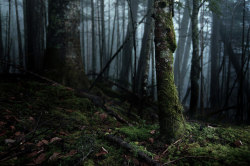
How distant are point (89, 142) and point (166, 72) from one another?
3.55 ft

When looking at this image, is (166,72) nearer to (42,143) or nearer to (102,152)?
(102,152)

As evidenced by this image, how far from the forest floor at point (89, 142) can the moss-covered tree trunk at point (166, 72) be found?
0.49 ft

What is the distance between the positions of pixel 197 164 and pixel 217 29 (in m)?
7.31

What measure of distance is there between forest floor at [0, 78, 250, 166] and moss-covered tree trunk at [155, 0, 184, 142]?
150 millimetres

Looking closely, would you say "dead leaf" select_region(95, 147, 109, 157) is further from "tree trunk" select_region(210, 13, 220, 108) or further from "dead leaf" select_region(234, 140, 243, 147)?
"tree trunk" select_region(210, 13, 220, 108)

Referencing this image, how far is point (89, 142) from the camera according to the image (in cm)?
161

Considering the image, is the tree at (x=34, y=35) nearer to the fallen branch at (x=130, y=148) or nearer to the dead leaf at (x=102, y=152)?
the fallen branch at (x=130, y=148)

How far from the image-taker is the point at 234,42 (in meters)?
7.03

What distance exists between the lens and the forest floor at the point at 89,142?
50.6 inches

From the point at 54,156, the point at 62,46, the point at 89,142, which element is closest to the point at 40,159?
the point at 54,156

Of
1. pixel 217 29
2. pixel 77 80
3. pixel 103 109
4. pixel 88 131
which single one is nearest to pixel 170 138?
pixel 88 131

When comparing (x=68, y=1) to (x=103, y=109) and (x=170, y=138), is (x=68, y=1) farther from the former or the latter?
(x=170, y=138)

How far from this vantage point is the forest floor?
4.22ft

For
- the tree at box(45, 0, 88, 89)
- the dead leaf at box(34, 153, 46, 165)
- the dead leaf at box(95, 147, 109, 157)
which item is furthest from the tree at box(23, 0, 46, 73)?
the dead leaf at box(95, 147, 109, 157)
